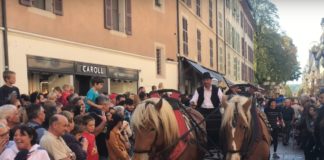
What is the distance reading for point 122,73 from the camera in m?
18.1

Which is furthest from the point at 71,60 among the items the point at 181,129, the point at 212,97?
the point at 181,129

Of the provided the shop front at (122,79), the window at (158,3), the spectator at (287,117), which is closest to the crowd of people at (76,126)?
the spectator at (287,117)

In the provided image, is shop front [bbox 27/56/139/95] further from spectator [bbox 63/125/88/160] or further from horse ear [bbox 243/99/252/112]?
horse ear [bbox 243/99/252/112]

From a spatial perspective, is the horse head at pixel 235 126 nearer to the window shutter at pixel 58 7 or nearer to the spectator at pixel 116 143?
the spectator at pixel 116 143

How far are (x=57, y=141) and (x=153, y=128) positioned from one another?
3.74 ft

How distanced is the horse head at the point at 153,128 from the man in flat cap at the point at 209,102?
5.45ft

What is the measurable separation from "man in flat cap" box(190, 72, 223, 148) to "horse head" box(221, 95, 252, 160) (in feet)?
4.60

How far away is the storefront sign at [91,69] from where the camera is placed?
15016mm

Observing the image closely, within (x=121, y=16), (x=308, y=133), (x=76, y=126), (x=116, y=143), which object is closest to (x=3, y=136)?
(x=76, y=126)

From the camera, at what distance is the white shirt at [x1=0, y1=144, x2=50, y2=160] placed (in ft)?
15.9

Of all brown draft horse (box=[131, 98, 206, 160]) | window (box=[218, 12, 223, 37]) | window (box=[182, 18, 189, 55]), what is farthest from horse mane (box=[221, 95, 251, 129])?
window (box=[218, 12, 223, 37])

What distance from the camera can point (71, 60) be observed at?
14.6 meters

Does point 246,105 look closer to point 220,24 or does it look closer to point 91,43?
point 91,43

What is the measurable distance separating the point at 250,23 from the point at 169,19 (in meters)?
40.0
